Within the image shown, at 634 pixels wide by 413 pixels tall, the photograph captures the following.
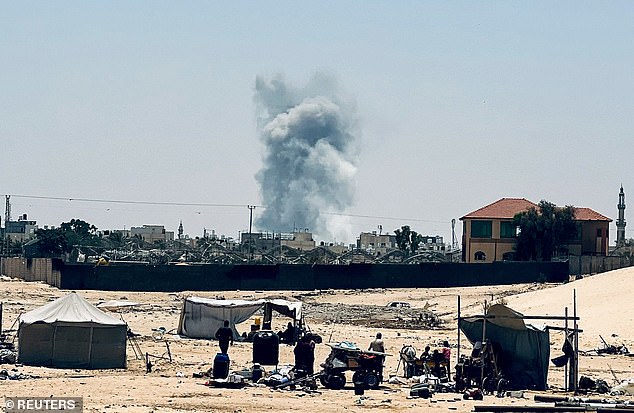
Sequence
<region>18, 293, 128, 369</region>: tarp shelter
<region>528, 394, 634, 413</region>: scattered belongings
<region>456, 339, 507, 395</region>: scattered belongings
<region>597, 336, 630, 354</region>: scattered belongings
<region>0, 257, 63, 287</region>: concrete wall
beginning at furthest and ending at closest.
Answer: <region>0, 257, 63, 287</region>: concrete wall, <region>597, 336, 630, 354</region>: scattered belongings, <region>18, 293, 128, 369</region>: tarp shelter, <region>456, 339, 507, 395</region>: scattered belongings, <region>528, 394, 634, 413</region>: scattered belongings

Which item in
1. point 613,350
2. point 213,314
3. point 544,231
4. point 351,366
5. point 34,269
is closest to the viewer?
point 351,366

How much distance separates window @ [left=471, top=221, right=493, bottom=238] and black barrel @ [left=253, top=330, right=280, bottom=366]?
211 feet

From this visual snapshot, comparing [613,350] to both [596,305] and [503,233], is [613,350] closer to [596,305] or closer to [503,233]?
[596,305]

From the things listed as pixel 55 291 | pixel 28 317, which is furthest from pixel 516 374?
pixel 55 291

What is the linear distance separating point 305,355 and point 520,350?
5.06 m

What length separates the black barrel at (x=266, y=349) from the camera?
32.0 meters

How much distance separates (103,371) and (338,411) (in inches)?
339

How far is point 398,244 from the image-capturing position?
425ft

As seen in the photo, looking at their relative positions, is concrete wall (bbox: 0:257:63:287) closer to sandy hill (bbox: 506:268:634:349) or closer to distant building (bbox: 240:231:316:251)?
sandy hill (bbox: 506:268:634:349)

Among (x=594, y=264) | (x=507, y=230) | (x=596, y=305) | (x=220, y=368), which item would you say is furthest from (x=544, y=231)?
(x=220, y=368)

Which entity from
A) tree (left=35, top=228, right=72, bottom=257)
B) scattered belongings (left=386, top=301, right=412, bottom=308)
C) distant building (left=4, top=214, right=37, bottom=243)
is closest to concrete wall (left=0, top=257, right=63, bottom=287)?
scattered belongings (left=386, top=301, right=412, bottom=308)

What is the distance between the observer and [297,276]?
242 ft

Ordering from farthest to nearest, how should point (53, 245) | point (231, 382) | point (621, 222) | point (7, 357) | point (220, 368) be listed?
1. point (621, 222)
2. point (53, 245)
3. point (7, 357)
4. point (220, 368)
5. point (231, 382)

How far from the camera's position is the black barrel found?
105ft
